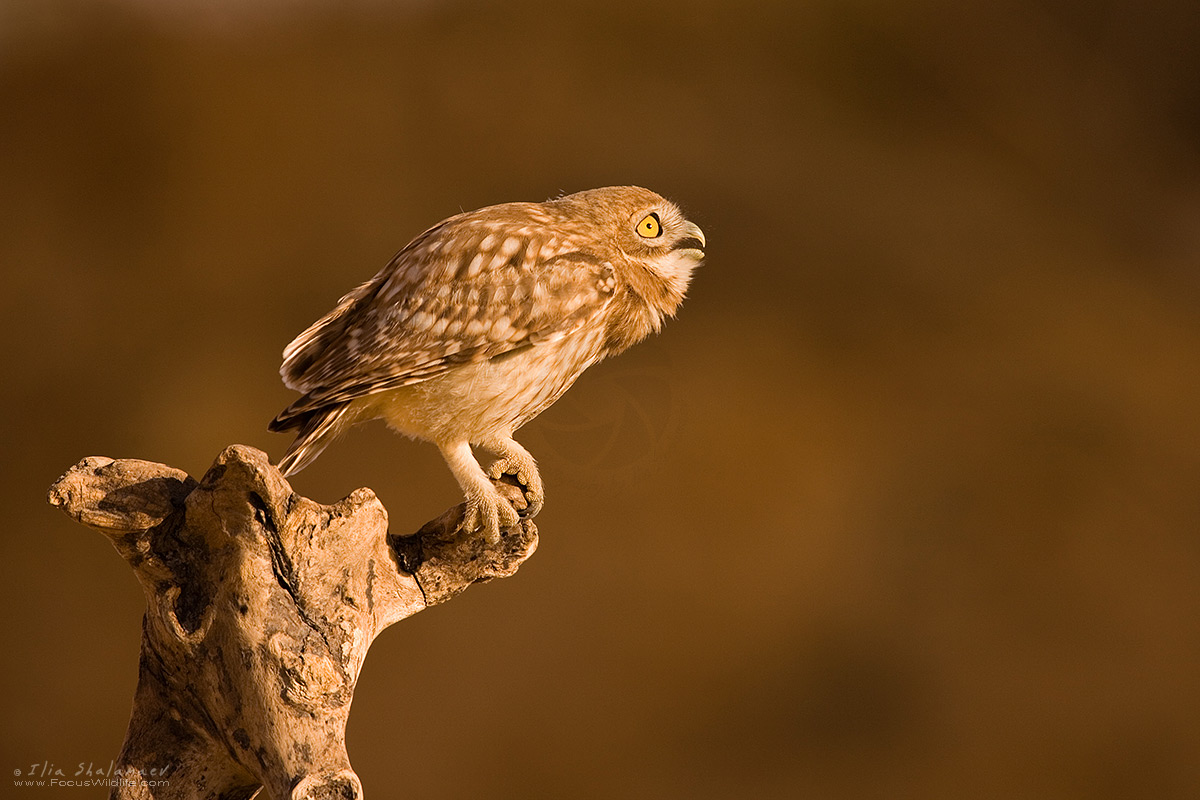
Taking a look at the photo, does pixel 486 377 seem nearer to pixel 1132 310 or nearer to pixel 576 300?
pixel 576 300

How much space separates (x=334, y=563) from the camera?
1.55 m

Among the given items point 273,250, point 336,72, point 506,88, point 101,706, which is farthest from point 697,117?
point 101,706

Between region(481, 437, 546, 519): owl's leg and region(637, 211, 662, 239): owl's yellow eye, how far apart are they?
0.49 metres

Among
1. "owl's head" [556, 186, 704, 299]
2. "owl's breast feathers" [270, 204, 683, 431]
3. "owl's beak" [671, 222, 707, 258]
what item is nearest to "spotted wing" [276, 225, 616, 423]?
"owl's breast feathers" [270, 204, 683, 431]

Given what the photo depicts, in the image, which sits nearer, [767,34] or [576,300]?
[576,300]

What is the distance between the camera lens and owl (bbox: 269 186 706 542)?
5.66ft

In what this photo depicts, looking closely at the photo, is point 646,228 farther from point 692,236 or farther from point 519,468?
point 519,468

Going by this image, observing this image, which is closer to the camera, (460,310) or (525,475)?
(460,310)

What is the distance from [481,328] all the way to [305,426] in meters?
0.37

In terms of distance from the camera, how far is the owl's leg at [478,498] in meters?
1.77

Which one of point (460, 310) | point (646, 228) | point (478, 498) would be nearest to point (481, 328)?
point (460, 310)

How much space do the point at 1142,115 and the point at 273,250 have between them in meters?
3.01

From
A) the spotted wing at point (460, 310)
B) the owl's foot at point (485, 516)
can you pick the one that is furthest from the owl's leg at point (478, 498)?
the spotted wing at point (460, 310)

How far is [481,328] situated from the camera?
1729 millimetres
